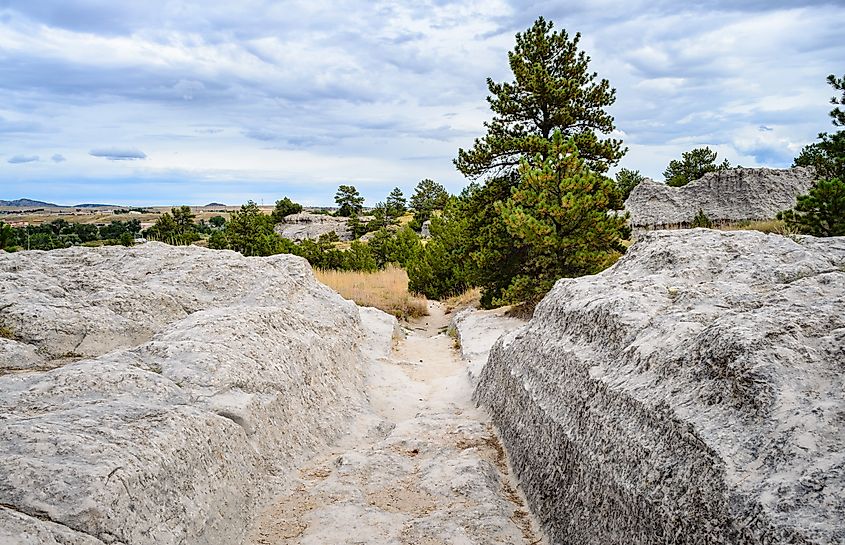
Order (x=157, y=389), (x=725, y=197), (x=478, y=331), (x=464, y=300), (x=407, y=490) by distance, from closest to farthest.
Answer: (x=157, y=389)
(x=407, y=490)
(x=478, y=331)
(x=464, y=300)
(x=725, y=197)

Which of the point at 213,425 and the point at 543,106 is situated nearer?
the point at 213,425

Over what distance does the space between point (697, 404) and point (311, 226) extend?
57546 millimetres

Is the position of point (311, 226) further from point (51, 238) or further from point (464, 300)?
point (464, 300)

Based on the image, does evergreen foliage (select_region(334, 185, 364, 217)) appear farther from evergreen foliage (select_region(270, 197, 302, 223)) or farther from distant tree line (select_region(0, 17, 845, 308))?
distant tree line (select_region(0, 17, 845, 308))

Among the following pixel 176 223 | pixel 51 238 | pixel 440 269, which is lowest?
pixel 440 269

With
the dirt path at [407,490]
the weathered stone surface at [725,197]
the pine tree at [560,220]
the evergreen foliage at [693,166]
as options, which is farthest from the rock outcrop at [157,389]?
the evergreen foliage at [693,166]

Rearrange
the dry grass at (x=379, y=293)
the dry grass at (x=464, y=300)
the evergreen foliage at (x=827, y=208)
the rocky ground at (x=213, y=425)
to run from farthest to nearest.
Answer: the dry grass at (x=464, y=300), the dry grass at (x=379, y=293), the evergreen foliage at (x=827, y=208), the rocky ground at (x=213, y=425)

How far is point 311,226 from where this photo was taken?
59.3 metres

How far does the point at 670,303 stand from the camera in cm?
523

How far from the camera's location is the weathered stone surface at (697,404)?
106 inches

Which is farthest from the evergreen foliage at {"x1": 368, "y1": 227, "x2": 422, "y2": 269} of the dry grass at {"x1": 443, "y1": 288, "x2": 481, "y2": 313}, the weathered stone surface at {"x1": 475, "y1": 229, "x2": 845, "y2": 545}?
the weathered stone surface at {"x1": 475, "y1": 229, "x2": 845, "y2": 545}

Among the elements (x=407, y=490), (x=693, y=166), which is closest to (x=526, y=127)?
(x=407, y=490)

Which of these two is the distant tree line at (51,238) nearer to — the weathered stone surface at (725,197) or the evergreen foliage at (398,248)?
the evergreen foliage at (398,248)

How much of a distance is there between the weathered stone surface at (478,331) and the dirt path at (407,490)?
8.84ft
